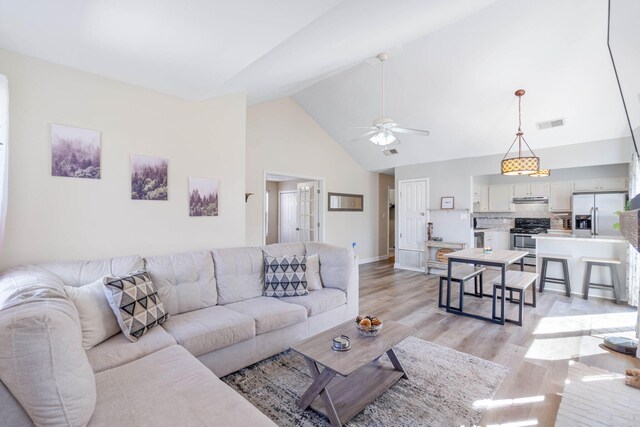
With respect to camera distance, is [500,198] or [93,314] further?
[500,198]

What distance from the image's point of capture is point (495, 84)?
4.27 metres

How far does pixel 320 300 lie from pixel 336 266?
20.6 inches

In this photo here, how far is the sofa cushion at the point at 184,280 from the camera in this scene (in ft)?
8.16

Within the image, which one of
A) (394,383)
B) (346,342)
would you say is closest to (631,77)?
(346,342)

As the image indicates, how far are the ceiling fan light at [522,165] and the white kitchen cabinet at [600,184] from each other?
11.4ft

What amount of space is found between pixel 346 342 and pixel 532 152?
5.09m

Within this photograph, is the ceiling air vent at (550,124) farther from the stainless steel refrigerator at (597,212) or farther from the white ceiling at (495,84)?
the stainless steel refrigerator at (597,212)

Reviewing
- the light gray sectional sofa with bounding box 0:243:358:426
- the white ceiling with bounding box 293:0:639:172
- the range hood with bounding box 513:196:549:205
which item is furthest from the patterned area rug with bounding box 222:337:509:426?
the range hood with bounding box 513:196:549:205

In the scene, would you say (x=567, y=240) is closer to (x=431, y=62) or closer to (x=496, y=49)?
(x=496, y=49)

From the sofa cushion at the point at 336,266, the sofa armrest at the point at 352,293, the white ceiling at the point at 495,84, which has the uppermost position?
the white ceiling at the point at 495,84

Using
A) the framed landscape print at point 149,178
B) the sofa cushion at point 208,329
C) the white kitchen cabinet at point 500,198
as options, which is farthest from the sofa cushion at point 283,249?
the white kitchen cabinet at point 500,198

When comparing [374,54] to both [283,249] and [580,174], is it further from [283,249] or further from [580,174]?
[580,174]

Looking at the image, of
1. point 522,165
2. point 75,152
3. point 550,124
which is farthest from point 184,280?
point 550,124

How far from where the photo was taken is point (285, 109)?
19.2 ft
